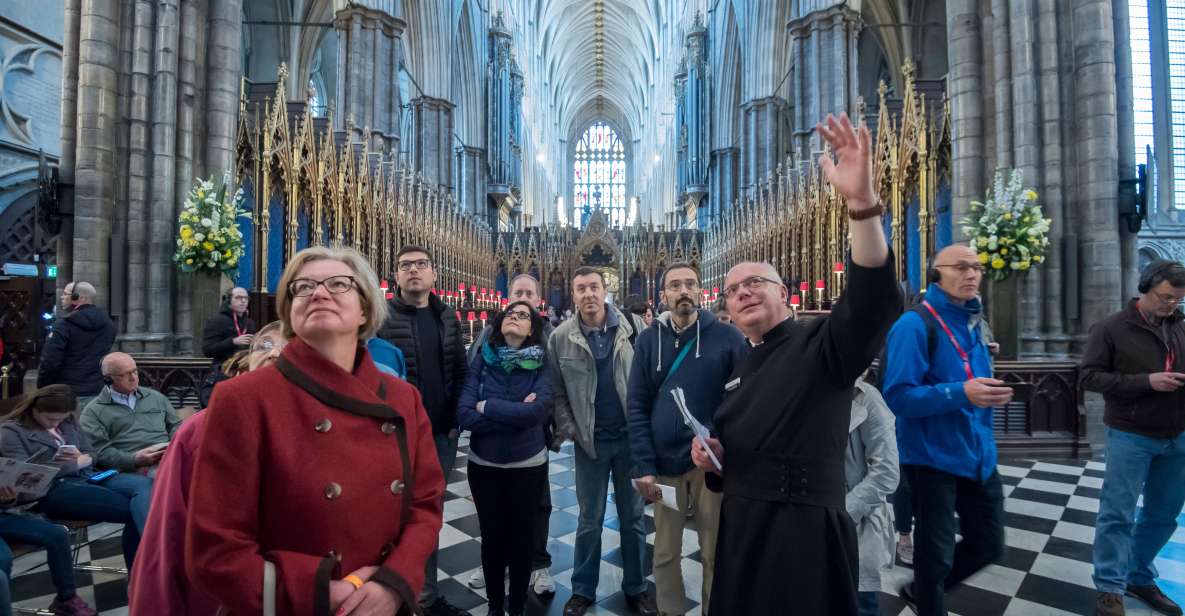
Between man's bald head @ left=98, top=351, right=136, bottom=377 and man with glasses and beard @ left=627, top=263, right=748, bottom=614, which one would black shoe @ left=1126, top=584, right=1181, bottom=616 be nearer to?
man with glasses and beard @ left=627, top=263, right=748, bottom=614

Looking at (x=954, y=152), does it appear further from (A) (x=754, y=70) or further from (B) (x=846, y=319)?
(A) (x=754, y=70)

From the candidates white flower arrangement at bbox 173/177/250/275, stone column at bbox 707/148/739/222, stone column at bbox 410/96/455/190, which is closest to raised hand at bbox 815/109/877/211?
white flower arrangement at bbox 173/177/250/275

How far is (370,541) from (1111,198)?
759cm

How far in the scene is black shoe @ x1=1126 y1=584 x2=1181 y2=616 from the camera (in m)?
2.70

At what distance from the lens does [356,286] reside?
4.50 feet

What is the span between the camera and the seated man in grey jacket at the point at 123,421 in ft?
10.1

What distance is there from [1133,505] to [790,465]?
2206 mm

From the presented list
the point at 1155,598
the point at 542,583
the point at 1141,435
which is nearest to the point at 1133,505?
the point at 1141,435

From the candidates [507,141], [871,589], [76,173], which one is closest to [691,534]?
[871,589]

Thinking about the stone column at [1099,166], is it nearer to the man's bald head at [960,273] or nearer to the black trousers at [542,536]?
the man's bald head at [960,273]

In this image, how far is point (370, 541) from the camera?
1271 millimetres

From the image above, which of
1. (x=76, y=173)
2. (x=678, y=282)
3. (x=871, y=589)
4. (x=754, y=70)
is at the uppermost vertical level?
(x=754, y=70)

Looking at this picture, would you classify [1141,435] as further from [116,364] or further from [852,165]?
[116,364]

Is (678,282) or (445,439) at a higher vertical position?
(678,282)
